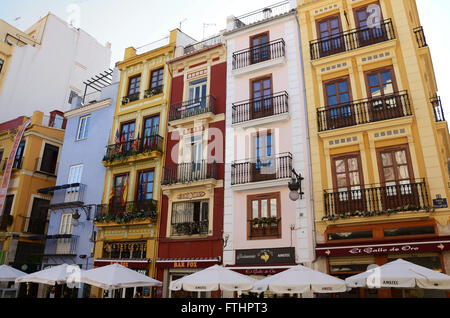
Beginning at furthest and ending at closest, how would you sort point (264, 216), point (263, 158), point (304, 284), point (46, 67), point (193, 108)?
point (46, 67)
point (193, 108)
point (263, 158)
point (264, 216)
point (304, 284)

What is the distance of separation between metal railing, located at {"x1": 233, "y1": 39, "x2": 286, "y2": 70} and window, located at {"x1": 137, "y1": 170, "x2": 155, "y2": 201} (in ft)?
24.4

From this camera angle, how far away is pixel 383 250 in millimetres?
12336

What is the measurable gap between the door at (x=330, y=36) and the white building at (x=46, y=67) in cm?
2407

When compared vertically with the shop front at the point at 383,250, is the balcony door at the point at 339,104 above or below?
above

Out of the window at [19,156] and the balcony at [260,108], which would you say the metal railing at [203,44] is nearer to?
the balcony at [260,108]

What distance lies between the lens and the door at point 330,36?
16.3 m

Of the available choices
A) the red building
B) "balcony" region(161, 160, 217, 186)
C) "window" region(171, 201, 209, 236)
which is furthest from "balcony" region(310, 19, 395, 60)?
"window" region(171, 201, 209, 236)

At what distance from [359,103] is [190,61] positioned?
405 inches

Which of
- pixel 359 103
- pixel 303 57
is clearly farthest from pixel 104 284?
A: pixel 303 57

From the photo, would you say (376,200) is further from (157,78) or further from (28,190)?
(28,190)

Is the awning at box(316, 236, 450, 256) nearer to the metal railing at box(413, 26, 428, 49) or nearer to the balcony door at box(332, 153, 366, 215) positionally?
the balcony door at box(332, 153, 366, 215)

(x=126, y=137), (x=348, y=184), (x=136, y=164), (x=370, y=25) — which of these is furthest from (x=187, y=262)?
(x=370, y=25)

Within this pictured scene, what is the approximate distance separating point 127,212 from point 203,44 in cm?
1101

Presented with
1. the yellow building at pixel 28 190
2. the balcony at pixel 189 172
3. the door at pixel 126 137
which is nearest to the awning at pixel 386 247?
the balcony at pixel 189 172
